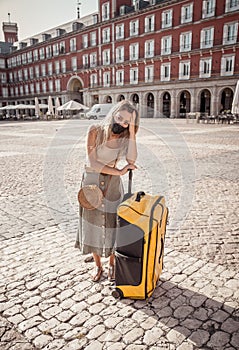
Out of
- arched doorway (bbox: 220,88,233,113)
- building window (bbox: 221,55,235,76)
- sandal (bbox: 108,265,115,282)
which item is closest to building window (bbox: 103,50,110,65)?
building window (bbox: 221,55,235,76)

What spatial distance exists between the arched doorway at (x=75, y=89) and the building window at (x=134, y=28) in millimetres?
12244

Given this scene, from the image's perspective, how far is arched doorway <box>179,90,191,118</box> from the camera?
35.9 m

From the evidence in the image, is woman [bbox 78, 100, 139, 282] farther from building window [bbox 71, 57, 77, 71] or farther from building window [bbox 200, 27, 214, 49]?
building window [bbox 71, 57, 77, 71]

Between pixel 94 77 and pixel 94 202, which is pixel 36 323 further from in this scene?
pixel 94 77

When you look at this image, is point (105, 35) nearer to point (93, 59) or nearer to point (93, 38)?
point (93, 38)

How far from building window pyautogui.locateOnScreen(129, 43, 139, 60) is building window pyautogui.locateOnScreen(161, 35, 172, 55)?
380 centimetres

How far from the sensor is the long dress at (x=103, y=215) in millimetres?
2627

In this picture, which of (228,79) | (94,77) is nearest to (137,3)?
(94,77)

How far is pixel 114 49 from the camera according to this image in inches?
1569

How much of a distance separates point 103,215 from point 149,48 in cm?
3718

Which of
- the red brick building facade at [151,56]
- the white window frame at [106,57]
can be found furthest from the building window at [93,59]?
the white window frame at [106,57]

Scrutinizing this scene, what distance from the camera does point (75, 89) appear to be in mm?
48656

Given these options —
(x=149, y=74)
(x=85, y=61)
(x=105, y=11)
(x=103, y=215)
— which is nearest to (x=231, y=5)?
(x=149, y=74)

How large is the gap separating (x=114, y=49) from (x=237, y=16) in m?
16.4
